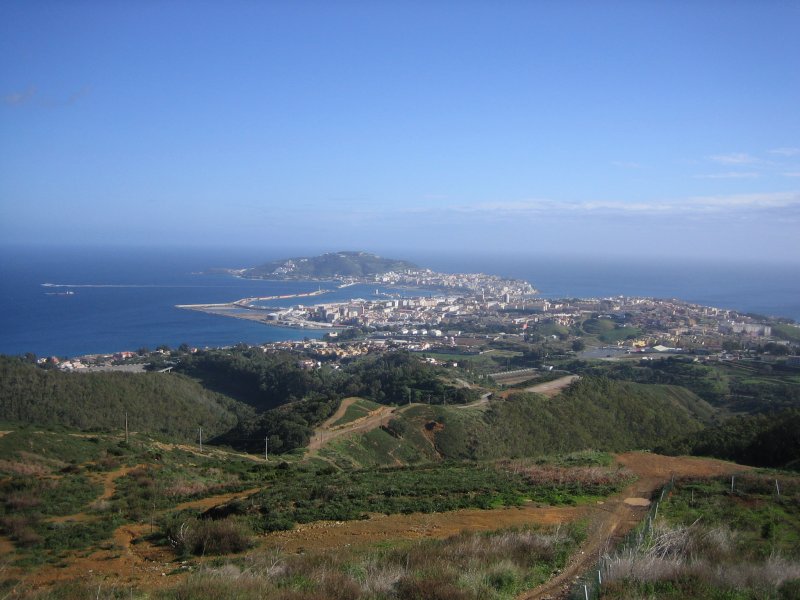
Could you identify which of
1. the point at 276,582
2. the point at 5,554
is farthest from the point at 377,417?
the point at 276,582

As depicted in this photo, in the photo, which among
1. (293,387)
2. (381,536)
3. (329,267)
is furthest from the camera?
(329,267)

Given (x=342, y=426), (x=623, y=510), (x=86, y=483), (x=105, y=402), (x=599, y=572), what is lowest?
(x=105, y=402)

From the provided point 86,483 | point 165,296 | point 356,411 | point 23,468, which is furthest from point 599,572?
point 165,296

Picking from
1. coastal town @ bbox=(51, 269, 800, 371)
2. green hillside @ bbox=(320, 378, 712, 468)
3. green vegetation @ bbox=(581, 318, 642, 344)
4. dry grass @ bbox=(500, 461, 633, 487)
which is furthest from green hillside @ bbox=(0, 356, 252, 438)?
green vegetation @ bbox=(581, 318, 642, 344)

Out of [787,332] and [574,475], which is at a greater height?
[574,475]

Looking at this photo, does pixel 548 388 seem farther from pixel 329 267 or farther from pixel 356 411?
pixel 329 267

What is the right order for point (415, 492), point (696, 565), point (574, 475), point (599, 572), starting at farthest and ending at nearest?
point (574, 475)
point (415, 492)
point (696, 565)
point (599, 572)

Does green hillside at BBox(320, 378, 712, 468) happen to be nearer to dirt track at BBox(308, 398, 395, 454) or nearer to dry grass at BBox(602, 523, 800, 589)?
dirt track at BBox(308, 398, 395, 454)

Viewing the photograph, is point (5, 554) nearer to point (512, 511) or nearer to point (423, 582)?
point (423, 582)

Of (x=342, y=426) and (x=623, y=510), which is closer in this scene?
(x=623, y=510)
